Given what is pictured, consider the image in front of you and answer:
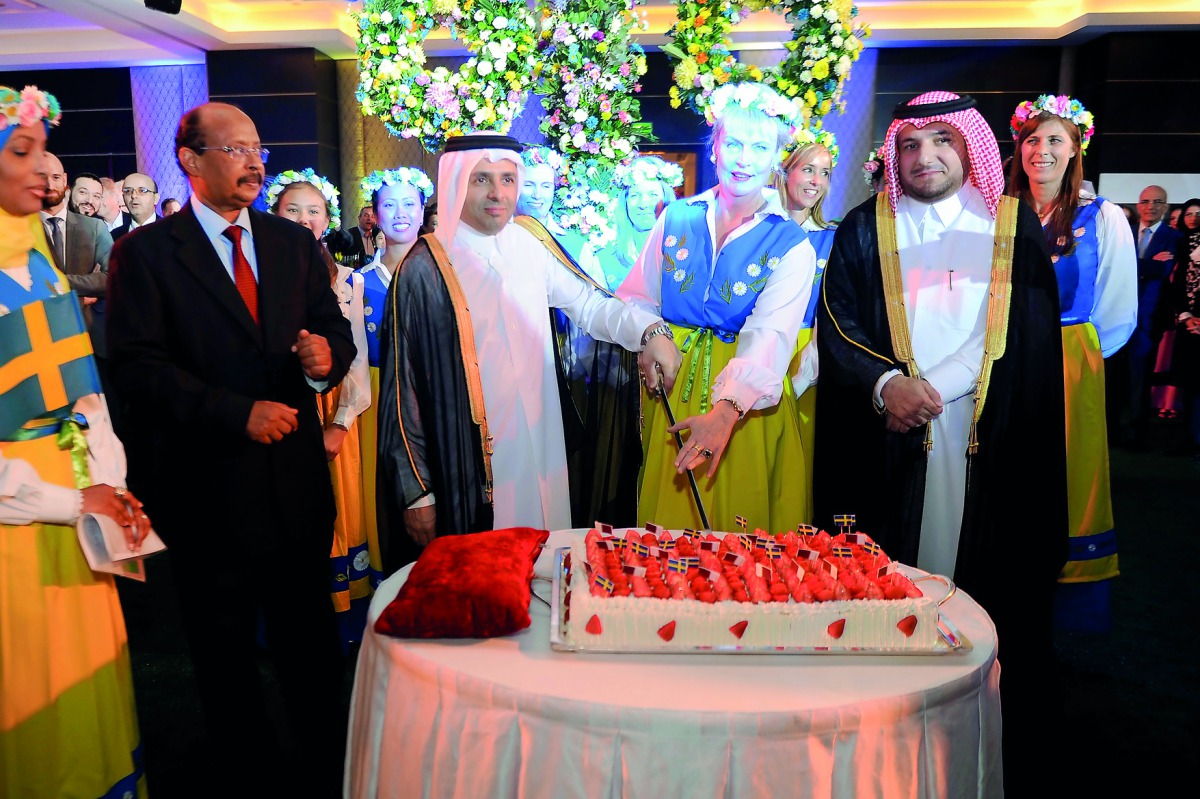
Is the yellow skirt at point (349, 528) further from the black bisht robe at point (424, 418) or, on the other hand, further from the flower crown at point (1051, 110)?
the flower crown at point (1051, 110)

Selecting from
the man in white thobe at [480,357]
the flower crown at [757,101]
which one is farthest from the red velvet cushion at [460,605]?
the flower crown at [757,101]

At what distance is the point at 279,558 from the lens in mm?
2357

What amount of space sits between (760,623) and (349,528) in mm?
2289

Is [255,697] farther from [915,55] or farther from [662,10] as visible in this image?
[915,55]

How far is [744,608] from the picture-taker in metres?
1.53

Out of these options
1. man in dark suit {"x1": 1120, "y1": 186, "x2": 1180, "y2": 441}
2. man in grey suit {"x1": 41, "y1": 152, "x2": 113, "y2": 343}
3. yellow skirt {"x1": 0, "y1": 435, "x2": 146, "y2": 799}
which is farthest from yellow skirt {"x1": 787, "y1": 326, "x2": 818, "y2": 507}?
man in dark suit {"x1": 1120, "y1": 186, "x2": 1180, "y2": 441}

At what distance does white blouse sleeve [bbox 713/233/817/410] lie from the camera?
2391 millimetres

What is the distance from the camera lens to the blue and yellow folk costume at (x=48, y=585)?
6.05 ft

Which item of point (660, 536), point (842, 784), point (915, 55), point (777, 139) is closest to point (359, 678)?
point (660, 536)

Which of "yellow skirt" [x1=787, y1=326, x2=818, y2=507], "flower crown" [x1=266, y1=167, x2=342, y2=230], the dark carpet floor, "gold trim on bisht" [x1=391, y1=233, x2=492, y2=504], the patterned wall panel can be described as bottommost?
the dark carpet floor

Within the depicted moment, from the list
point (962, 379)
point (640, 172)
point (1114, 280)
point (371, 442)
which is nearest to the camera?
point (962, 379)

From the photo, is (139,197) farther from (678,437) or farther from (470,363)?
(678,437)

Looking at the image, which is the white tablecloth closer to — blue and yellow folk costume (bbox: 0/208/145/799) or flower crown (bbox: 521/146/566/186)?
blue and yellow folk costume (bbox: 0/208/145/799)

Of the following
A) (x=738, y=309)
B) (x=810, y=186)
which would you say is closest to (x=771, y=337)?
(x=738, y=309)
